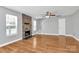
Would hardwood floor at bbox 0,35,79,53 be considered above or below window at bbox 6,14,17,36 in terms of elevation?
below

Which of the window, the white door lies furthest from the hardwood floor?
the window

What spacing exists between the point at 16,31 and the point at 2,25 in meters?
1.44

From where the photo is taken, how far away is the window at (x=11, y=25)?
495cm

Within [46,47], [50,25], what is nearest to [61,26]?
[50,25]

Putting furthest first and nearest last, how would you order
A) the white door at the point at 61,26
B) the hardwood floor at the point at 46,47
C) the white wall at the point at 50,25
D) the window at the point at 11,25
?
the white wall at the point at 50,25, the white door at the point at 61,26, the window at the point at 11,25, the hardwood floor at the point at 46,47

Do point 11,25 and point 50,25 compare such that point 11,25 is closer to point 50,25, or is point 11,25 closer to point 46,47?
point 50,25

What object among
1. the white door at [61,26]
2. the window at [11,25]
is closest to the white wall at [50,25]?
the white door at [61,26]

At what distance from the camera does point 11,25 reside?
17.5ft

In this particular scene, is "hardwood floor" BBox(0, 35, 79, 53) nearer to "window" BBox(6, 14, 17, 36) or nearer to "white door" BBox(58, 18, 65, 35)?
"white door" BBox(58, 18, 65, 35)

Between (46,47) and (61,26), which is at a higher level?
(61,26)

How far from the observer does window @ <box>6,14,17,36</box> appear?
4.95 meters

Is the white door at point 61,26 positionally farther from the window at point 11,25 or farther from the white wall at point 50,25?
the window at point 11,25

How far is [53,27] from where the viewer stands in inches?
229
